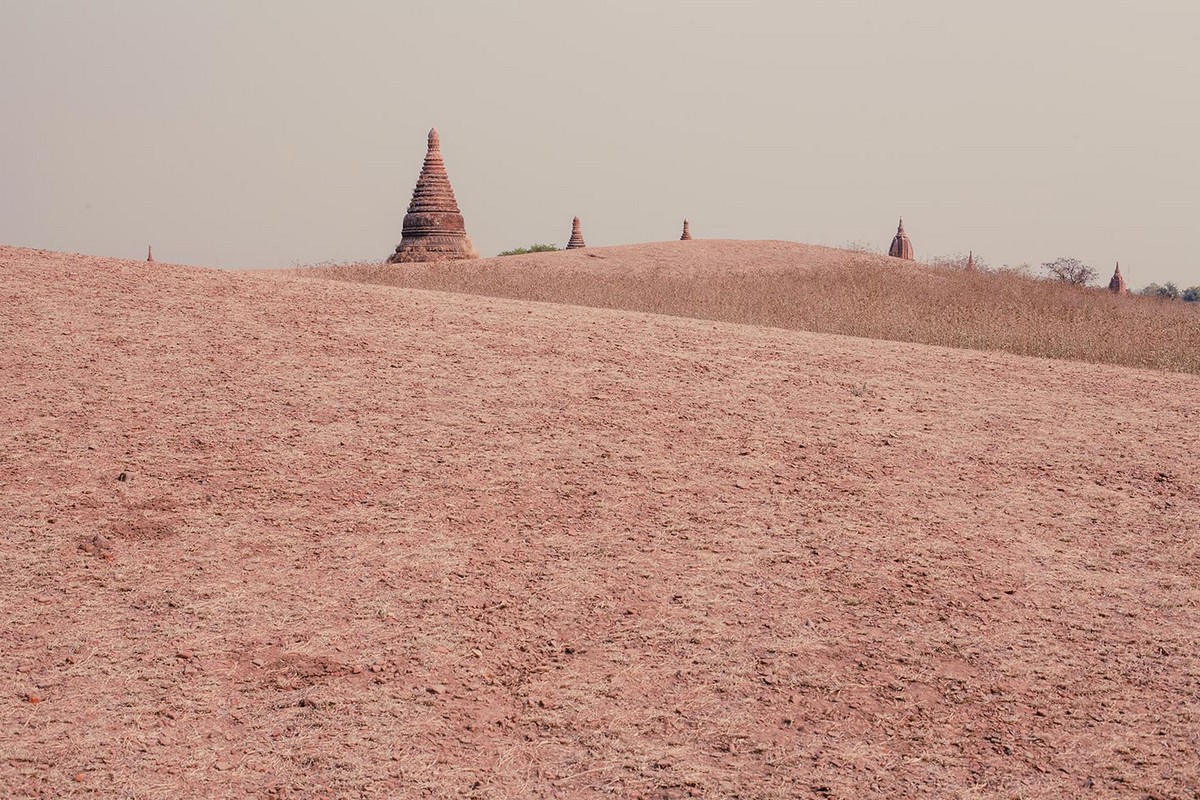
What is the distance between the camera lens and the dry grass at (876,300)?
978 cm

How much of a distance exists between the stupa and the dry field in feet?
54.9

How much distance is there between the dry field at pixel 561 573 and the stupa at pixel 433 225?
16730 mm

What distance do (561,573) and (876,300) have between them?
29.5 ft

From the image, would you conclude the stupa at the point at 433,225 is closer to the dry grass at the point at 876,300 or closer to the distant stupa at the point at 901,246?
the dry grass at the point at 876,300

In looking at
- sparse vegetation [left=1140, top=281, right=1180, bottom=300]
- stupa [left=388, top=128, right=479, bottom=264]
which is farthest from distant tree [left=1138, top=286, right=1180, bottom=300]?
stupa [left=388, top=128, right=479, bottom=264]

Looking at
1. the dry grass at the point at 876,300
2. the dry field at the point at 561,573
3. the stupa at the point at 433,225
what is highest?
the stupa at the point at 433,225

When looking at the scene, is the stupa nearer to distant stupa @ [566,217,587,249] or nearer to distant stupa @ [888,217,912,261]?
distant stupa @ [566,217,587,249]

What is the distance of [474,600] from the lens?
423 centimetres

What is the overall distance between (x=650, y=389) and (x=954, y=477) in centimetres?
192

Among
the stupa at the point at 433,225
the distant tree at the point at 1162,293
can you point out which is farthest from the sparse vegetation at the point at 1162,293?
the stupa at the point at 433,225

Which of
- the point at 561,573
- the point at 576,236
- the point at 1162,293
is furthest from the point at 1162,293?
the point at 561,573

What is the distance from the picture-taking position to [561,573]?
4.46 m

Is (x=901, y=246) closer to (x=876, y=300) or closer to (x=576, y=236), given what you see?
(x=576, y=236)

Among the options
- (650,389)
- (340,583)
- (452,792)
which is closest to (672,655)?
(452,792)
